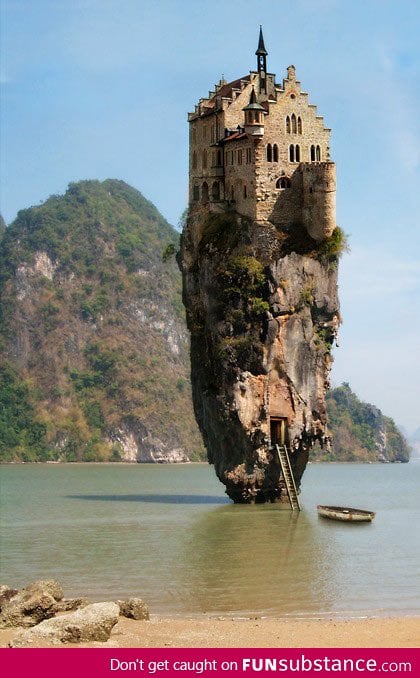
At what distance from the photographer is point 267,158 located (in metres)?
52.5

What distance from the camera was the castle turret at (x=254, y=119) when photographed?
52.0 metres

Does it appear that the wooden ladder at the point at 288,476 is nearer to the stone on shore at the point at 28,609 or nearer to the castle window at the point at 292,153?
the castle window at the point at 292,153

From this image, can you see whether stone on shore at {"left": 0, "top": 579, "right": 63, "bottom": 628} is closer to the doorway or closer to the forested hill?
the doorway

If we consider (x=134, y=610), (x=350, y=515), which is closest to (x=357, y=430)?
(x=350, y=515)

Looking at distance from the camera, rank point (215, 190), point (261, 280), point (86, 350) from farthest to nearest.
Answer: point (86, 350) → point (215, 190) → point (261, 280)

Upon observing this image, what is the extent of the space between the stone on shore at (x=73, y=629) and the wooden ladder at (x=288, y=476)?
96.9 ft

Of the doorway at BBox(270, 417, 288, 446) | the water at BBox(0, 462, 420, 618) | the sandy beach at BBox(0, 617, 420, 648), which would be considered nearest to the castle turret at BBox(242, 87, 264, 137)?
the doorway at BBox(270, 417, 288, 446)

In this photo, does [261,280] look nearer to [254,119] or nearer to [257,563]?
[254,119]

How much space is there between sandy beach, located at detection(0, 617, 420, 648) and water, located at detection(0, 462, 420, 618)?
1914mm

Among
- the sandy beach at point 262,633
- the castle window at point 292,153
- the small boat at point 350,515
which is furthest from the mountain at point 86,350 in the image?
the sandy beach at point 262,633

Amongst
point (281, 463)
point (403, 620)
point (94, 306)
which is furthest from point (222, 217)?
point (94, 306)

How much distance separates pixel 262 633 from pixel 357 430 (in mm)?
168766

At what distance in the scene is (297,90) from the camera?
5362 centimetres

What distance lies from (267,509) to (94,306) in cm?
14092
